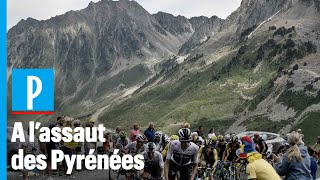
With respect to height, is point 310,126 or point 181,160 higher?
point 310,126

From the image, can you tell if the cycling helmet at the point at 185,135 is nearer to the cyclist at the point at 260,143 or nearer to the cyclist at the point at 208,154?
the cyclist at the point at 208,154

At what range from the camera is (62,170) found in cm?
2080

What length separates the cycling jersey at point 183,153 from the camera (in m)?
10.7

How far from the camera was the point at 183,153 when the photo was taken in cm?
1077

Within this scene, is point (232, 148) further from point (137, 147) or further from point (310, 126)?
point (310, 126)

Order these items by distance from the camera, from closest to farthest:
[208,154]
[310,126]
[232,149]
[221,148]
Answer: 1. [208,154]
2. [232,149]
3. [221,148]
4. [310,126]

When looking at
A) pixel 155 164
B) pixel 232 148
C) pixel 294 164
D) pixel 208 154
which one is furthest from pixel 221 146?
pixel 294 164

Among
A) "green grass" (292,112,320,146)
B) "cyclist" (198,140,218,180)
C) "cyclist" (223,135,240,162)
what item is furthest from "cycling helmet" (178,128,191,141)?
"green grass" (292,112,320,146)

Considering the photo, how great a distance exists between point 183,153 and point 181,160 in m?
0.18

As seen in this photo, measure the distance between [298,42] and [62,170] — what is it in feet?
459

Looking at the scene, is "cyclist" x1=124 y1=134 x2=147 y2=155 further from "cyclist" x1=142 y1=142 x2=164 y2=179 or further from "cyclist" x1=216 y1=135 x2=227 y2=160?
"cyclist" x1=216 y1=135 x2=227 y2=160

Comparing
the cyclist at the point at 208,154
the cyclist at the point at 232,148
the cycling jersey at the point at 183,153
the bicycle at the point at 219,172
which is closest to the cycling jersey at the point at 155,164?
the cycling jersey at the point at 183,153

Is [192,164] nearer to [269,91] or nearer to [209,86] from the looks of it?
[269,91]

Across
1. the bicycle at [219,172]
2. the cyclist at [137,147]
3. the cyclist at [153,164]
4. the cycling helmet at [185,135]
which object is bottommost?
the bicycle at [219,172]
